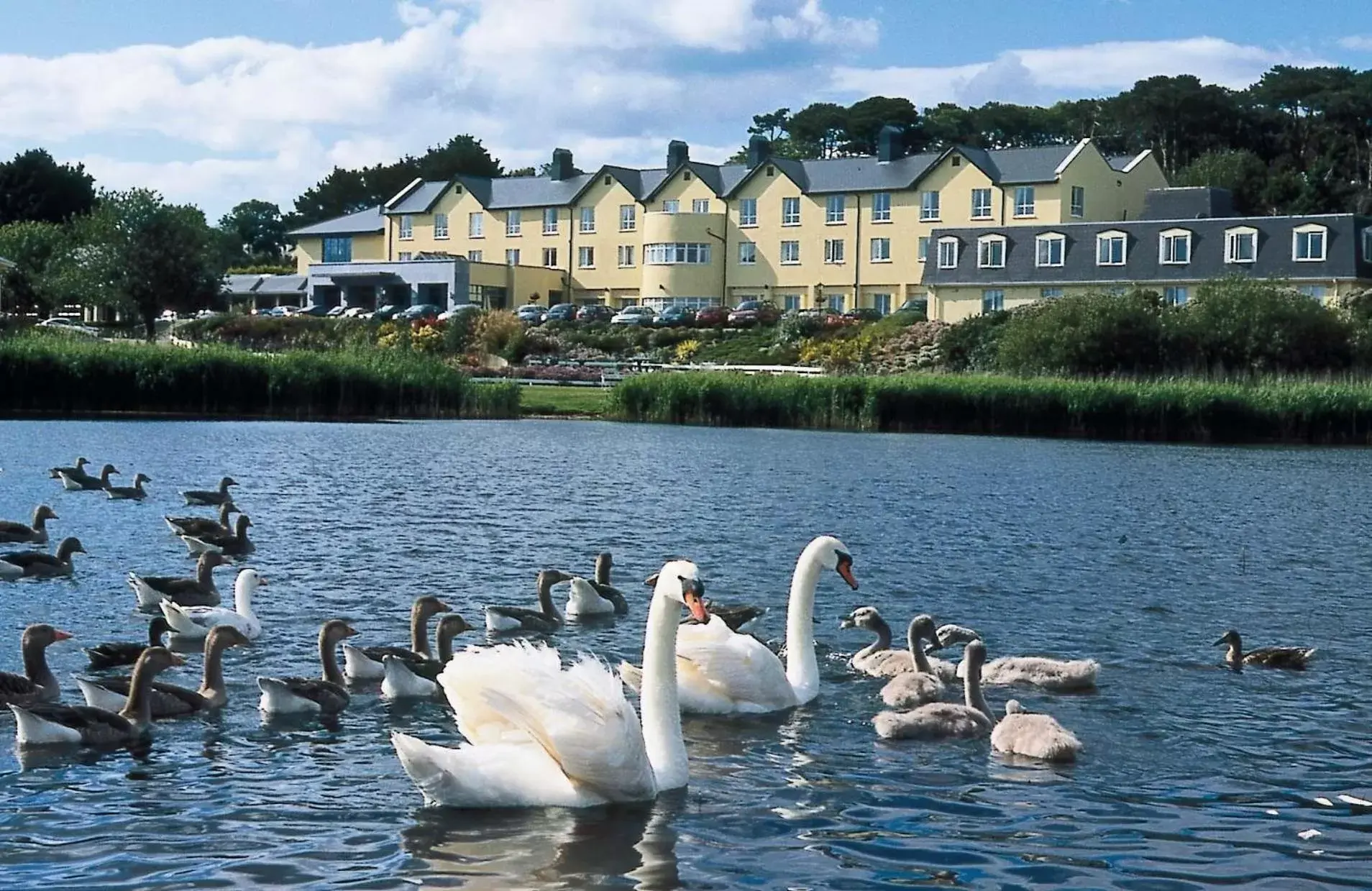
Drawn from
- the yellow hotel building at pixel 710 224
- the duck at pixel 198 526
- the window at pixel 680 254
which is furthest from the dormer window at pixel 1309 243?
the duck at pixel 198 526

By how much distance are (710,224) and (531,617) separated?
92.2 m

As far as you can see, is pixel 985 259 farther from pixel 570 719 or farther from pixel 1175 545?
pixel 570 719

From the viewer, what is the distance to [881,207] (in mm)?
101250

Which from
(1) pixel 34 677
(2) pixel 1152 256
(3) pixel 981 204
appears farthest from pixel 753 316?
(1) pixel 34 677

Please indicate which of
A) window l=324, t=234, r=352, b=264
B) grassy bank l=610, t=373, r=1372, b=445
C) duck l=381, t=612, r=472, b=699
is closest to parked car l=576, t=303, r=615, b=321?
window l=324, t=234, r=352, b=264

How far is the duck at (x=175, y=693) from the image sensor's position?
40.3ft

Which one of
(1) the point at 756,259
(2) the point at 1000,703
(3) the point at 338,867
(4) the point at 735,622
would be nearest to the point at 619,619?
(4) the point at 735,622

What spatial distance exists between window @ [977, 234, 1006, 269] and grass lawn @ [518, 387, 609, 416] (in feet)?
97.3

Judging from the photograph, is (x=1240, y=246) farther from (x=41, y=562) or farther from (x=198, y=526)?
(x=41, y=562)

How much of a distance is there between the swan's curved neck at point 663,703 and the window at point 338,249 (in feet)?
389

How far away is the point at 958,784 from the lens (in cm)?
1126

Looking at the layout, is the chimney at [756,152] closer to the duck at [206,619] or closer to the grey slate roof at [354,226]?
the grey slate roof at [354,226]

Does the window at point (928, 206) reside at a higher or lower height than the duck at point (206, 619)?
higher

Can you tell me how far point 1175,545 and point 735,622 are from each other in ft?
36.1
